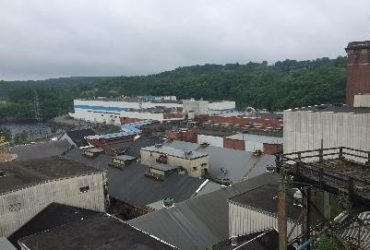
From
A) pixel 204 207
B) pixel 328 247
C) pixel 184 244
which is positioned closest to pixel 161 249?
pixel 184 244

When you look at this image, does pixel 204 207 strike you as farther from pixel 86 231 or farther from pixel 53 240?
pixel 53 240

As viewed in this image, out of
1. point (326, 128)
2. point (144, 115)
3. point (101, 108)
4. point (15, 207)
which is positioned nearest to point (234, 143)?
point (326, 128)

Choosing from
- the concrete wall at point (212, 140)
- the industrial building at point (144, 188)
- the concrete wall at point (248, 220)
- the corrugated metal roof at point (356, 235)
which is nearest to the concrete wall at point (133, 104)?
the concrete wall at point (212, 140)

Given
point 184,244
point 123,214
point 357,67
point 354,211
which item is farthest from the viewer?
point 357,67

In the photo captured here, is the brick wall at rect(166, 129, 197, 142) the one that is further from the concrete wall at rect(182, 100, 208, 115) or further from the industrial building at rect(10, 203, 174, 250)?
the industrial building at rect(10, 203, 174, 250)

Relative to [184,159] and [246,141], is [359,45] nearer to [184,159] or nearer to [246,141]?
[246,141]
